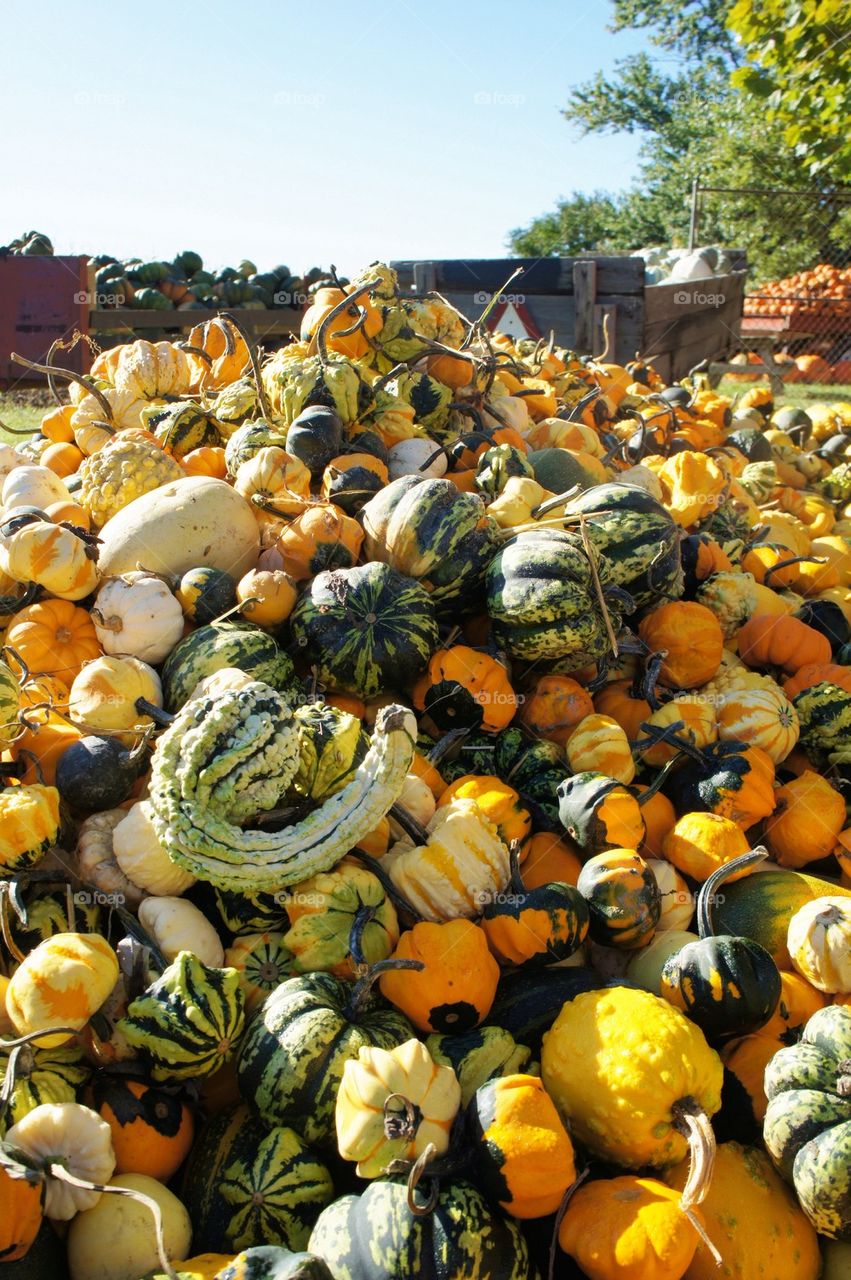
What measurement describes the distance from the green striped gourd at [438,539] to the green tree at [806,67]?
29.0ft

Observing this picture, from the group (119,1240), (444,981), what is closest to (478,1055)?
(444,981)

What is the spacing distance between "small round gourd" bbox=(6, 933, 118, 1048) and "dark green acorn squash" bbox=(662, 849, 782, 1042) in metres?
1.21

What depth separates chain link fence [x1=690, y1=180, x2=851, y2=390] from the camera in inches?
555

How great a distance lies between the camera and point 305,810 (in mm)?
2389

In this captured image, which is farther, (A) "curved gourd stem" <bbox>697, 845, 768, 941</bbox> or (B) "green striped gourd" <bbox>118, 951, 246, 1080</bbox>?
(A) "curved gourd stem" <bbox>697, 845, 768, 941</bbox>

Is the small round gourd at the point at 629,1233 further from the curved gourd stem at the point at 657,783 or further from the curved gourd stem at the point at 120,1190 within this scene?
the curved gourd stem at the point at 657,783

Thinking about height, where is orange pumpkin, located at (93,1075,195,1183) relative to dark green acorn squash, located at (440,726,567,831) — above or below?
below

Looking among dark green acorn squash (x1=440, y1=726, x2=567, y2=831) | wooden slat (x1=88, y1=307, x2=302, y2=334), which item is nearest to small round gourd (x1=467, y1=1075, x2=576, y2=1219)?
dark green acorn squash (x1=440, y1=726, x2=567, y2=831)

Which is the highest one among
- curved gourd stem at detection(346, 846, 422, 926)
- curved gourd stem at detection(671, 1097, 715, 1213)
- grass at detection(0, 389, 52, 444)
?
grass at detection(0, 389, 52, 444)

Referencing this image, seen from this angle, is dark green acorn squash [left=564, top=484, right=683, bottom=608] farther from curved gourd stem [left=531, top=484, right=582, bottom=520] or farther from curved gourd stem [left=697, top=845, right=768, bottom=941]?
curved gourd stem [left=697, top=845, right=768, bottom=941]

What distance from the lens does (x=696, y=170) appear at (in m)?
23.7

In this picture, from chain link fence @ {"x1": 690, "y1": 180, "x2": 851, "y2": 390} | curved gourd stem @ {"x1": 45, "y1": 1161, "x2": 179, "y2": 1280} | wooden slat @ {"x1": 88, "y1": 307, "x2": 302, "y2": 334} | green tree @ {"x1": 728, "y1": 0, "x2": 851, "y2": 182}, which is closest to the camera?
curved gourd stem @ {"x1": 45, "y1": 1161, "x2": 179, "y2": 1280}

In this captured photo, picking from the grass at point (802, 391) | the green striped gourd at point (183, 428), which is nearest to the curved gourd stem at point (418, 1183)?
the green striped gourd at point (183, 428)

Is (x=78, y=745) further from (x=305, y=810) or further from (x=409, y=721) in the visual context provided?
(x=409, y=721)
